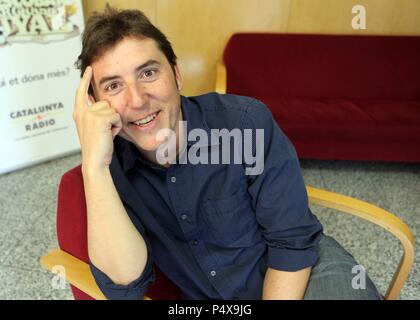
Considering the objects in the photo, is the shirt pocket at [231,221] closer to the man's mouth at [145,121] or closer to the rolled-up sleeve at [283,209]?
the rolled-up sleeve at [283,209]

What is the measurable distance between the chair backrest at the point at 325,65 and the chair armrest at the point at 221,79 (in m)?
0.07

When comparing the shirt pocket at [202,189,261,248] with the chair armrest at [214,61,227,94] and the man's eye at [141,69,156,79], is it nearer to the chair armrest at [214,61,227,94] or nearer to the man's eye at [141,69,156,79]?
the man's eye at [141,69,156,79]

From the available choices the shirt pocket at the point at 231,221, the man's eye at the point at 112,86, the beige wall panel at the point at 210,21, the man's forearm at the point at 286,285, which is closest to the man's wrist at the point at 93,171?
the man's eye at the point at 112,86

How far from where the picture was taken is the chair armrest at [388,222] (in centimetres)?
109

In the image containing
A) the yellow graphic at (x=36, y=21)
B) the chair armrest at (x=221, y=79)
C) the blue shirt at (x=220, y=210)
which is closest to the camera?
the blue shirt at (x=220, y=210)

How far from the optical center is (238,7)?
2.93m

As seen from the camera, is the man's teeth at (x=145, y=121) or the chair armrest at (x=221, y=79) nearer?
the man's teeth at (x=145, y=121)

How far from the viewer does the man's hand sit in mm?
904

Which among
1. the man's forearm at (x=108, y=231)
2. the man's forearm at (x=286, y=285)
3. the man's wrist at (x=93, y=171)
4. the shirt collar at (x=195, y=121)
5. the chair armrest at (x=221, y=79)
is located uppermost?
the shirt collar at (x=195, y=121)

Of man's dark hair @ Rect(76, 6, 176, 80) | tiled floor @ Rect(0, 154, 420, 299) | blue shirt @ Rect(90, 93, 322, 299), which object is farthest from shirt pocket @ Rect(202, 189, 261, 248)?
tiled floor @ Rect(0, 154, 420, 299)

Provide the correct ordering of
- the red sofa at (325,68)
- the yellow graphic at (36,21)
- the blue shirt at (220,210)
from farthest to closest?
1. the red sofa at (325,68)
2. the yellow graphic at (36,21)
3. the blue shirt at (220,210)

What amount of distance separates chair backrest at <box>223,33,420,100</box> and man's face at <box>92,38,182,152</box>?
6.27 ft
